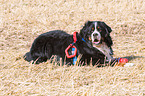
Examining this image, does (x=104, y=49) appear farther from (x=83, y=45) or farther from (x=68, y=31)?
(x=68, y=31)

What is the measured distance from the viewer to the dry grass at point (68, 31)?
395 centimetres

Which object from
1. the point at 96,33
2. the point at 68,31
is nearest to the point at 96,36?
the point at 96,33

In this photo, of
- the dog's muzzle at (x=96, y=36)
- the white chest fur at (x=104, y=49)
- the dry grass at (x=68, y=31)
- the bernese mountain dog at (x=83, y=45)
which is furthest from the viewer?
the white chest fur at (x=104, y=49)

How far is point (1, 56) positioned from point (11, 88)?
2.43 m

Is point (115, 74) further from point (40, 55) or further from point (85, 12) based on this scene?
point (85, 12)

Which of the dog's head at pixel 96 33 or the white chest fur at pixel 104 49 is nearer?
the dog's head at pixel 96 33

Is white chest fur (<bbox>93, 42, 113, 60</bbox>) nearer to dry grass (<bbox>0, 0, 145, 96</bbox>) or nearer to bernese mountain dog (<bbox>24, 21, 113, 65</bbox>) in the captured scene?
bernese mountain dog (<bbox>24, 21, 113, 65</bbox>)

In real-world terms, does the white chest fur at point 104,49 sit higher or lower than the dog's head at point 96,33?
lower

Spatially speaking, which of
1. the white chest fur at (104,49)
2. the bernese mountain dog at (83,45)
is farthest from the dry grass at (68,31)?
the white chest fur at (104,49)

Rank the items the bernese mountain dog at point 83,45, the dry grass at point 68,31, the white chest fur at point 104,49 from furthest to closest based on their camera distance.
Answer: the white chest fur at point 104,49
the bernese mountain dog at point 83,45
the dry grass at point 68,31

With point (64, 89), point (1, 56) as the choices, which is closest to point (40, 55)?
point (1, 56)

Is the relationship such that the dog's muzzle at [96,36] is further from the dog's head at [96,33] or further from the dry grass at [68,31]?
the dry grass at [68,31]

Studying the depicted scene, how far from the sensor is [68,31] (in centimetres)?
920

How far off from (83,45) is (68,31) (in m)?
3.95
